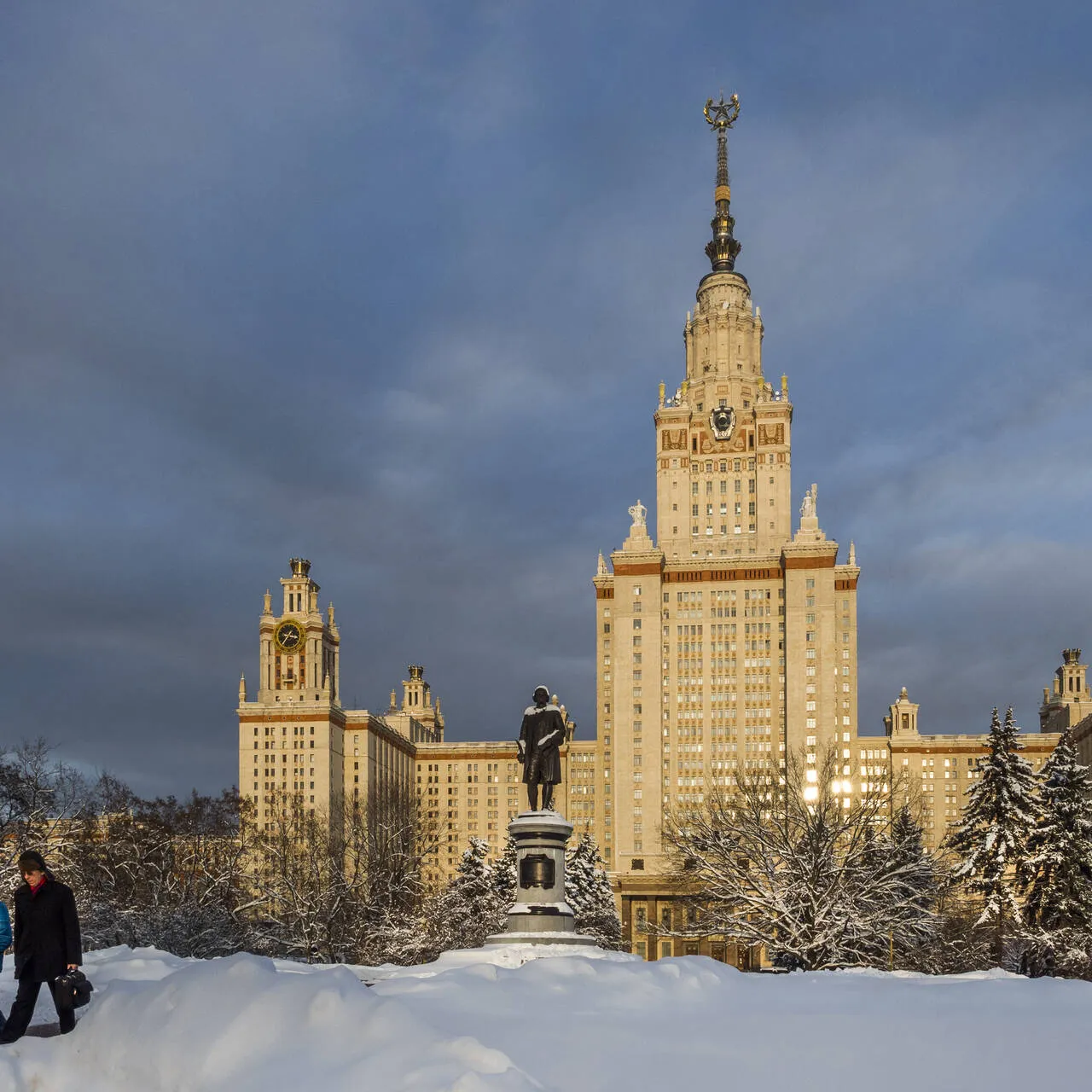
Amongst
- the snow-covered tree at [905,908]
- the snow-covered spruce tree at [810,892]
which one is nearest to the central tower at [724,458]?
the snow-covered tree at [905,908]

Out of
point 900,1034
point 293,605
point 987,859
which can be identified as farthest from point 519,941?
point 293,605

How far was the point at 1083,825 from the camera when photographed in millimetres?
39594

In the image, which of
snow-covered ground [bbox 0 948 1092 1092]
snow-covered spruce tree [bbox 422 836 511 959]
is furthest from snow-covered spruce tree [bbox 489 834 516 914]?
snow-covered ground [bbox 0 948 1092 1092]

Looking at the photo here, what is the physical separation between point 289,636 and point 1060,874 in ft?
409

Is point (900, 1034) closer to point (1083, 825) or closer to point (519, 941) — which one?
point (519, 941)

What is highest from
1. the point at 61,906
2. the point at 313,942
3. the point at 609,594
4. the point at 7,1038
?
the point at 609,594

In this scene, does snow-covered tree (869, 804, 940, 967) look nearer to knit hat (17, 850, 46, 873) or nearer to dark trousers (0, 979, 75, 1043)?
dark trousers (0, 979, 75, 1043)

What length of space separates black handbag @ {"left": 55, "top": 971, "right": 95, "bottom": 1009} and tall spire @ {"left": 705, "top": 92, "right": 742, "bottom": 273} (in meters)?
141

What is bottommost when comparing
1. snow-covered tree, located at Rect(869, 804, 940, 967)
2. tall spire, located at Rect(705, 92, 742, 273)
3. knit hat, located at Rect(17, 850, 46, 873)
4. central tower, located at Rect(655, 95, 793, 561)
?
snow-covered tree, located at Rect(869, 804, 940, 967)

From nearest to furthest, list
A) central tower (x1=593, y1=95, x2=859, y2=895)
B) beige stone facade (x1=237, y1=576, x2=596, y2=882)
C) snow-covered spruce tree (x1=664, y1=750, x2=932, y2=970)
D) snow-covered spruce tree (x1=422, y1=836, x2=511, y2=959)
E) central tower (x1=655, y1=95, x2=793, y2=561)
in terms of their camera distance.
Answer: snow-covered spruce tree (x1=664, y1=750, x2=932, y2=970) → snow-covered spruce tree (x1=422, y1=836, x2=511, y2=959) → central tower (x1=593, y1=95, x2=859, y2=895) → central tower (x1=655, y1=95, x2=793, y2=561) → beige stone facade (x1=237, y1=576, x2=596, y2=882)

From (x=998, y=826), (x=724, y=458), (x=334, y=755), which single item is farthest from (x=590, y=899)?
(x=334, y=755)

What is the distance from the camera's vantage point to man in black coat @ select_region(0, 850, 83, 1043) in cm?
1114

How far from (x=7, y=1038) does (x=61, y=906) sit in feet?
4.10

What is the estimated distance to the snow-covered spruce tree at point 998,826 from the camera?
133 feet
